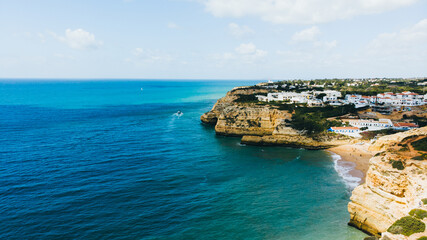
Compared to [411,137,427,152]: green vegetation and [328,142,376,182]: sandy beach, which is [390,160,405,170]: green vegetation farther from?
[328,142,376,182]: sandy beach

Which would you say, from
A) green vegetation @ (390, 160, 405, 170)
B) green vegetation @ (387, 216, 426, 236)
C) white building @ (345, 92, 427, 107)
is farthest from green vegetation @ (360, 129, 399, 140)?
green vegetation @ (387, 216, 426, 236)

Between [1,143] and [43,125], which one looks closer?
[1,143]

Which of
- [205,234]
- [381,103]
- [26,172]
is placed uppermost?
[381,103]

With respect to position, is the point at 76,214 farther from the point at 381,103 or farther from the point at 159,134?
the point at 381,103

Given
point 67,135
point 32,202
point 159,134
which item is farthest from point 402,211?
point 67,135

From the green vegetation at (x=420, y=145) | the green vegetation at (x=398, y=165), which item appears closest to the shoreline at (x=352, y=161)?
the green vegetation at (x=420, y=145)

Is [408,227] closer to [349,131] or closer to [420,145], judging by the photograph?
[420,145]
